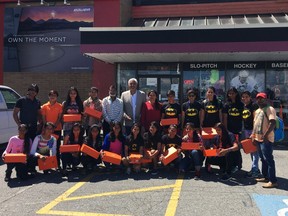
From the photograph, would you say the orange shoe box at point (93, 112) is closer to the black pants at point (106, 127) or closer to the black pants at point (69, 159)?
the black pants at point (106, 127)

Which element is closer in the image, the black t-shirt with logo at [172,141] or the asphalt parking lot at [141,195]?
the asphalt parking lot at [141,195]

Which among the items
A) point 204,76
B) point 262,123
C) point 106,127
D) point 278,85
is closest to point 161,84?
point 204,76

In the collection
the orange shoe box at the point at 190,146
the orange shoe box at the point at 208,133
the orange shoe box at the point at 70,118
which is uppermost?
the orange shoe box at the point at 70,118

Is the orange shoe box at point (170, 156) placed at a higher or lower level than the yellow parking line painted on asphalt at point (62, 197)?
higher

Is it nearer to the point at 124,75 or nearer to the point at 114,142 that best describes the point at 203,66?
the point at 124,75

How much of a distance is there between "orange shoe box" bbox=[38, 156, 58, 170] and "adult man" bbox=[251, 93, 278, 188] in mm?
3900

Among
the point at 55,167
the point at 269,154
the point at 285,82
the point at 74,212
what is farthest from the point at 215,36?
the point at 74,212

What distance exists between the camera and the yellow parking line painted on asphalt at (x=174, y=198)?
4.66m

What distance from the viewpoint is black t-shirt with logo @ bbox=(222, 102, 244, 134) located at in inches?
272

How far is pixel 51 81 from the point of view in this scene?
15812 mm

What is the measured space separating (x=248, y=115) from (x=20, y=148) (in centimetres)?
462

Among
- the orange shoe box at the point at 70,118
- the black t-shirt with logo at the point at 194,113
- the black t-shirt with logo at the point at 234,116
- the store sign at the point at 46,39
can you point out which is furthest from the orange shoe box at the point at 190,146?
the store sign at the point at 46,39

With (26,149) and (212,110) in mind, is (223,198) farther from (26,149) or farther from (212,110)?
(26,149)

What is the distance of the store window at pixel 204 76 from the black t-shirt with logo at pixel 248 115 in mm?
7805
